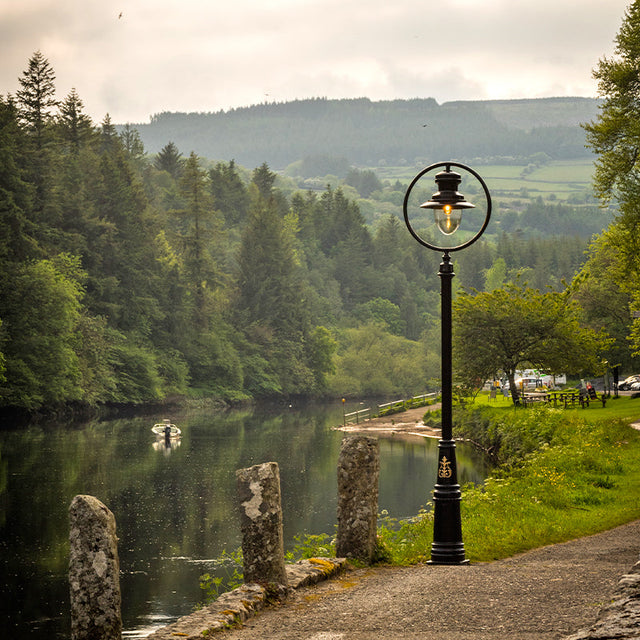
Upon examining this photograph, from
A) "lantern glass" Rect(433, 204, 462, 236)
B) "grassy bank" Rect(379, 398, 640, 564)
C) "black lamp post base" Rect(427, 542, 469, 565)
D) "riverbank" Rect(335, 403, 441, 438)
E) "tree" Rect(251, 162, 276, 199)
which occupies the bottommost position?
"riverbank" Rect(335, 403, 441, 438)

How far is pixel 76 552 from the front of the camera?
440 inches

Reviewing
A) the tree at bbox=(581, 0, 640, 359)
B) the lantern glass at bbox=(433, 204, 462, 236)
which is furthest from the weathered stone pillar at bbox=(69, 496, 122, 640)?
the tree at bbox=(581, 0, 640, 359)

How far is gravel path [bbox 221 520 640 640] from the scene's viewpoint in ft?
35.9

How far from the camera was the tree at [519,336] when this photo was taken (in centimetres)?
6203

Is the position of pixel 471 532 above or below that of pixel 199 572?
above

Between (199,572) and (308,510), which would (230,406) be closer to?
(308,510)

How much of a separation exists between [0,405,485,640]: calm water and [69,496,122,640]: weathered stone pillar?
1267cm

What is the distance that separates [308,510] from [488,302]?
2793cm

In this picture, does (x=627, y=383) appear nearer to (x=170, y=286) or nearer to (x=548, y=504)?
(x=170, y=286)

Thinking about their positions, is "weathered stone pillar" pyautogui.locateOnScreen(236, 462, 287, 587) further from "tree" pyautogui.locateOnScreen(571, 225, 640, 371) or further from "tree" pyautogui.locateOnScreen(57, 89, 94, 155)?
"tree" pyautogui.locateOnScreen(57, 89, 94, 155)

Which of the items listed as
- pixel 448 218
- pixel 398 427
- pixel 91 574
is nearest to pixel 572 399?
pixel 398 427

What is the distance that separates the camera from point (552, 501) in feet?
75.2

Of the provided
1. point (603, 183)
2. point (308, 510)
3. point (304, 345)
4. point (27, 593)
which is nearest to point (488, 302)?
point (603, 183)

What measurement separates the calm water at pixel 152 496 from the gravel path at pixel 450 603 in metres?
11.0
